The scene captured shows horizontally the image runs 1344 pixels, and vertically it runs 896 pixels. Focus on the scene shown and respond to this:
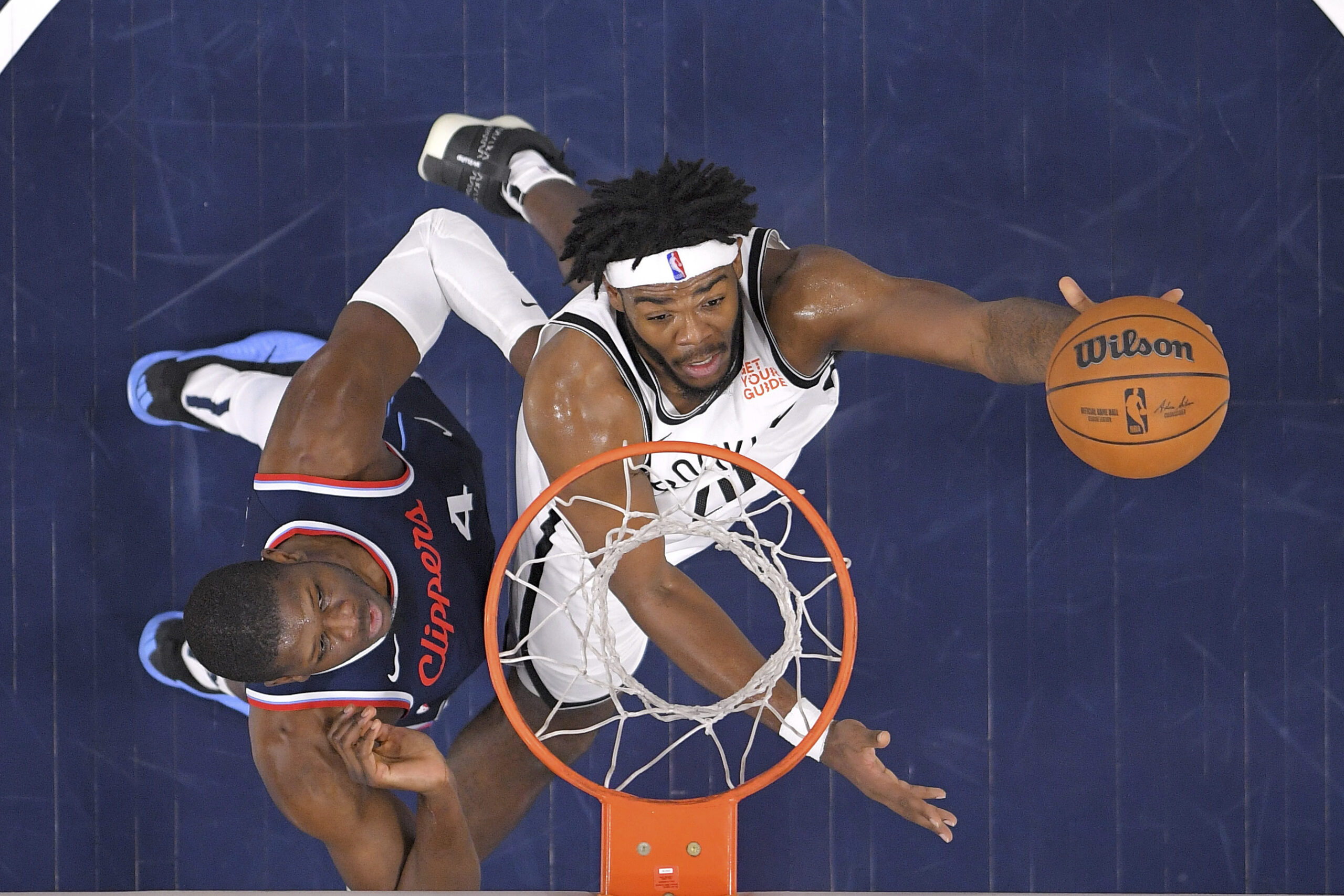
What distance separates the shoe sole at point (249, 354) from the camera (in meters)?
3.35

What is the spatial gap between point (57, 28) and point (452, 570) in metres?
2.45

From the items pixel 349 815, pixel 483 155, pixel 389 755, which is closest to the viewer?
pixel 389 755

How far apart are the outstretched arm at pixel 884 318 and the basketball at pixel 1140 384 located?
0.63 feet

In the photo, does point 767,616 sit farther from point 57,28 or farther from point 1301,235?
point 57,28

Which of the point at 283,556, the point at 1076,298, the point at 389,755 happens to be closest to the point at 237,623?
the point at 283,556

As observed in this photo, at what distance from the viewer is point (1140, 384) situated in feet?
6.06

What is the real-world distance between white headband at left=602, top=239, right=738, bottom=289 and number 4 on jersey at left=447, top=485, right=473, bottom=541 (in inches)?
39.4

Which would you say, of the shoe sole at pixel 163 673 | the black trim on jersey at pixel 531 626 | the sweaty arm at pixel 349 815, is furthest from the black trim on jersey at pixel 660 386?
the shoe sole at pixel 163 673

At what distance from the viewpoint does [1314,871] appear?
10.9 ft

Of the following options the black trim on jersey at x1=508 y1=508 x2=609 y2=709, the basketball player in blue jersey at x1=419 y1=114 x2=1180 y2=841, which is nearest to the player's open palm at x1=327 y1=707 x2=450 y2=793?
the basketball player in blue jersey at x1=419 y1=114 x2=1180 y2=841

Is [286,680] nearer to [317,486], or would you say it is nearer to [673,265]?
[317,486]

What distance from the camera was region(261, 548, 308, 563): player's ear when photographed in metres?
2.51

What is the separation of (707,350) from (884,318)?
1.41 ft

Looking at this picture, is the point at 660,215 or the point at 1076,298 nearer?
the point at 1076,298
